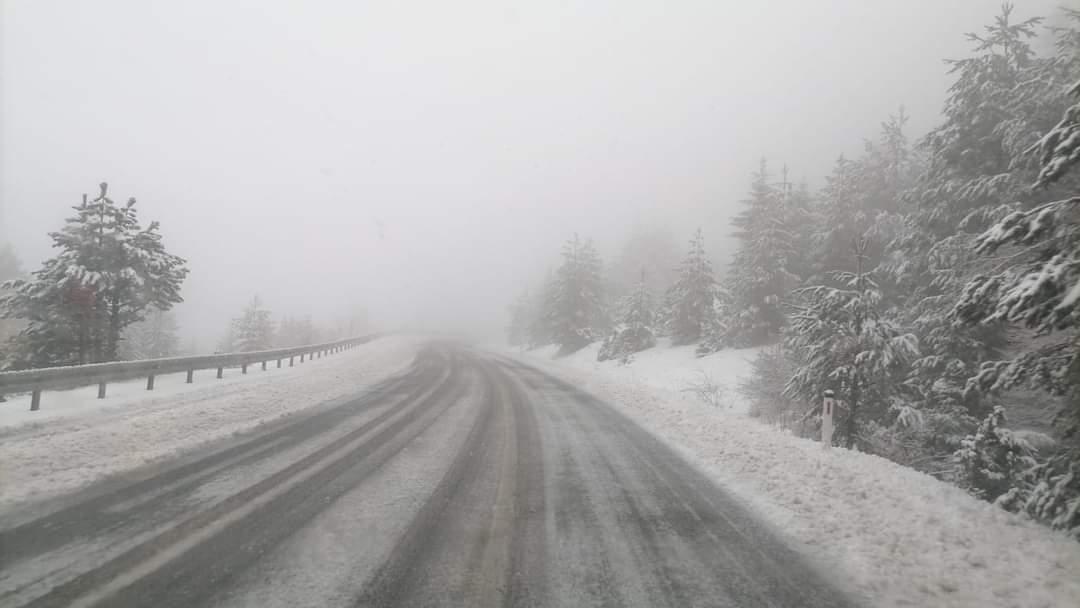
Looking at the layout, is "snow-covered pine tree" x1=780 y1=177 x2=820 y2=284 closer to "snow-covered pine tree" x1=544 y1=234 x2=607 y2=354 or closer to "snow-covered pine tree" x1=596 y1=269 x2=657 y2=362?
"snow-covered pine tree" x1=596 y1=269 x2=657 y2=362

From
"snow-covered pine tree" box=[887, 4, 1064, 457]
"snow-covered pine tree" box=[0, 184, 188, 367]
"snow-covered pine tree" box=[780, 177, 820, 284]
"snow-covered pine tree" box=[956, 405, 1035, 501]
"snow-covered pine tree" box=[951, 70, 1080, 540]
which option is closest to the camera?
"snow-covered pine tree" box=[951, 70, 1080, 540]

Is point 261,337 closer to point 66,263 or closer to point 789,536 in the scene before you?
point 66,263

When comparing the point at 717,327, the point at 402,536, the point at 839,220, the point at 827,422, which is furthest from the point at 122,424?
the point at 839,220

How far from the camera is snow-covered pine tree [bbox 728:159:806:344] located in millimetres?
22656

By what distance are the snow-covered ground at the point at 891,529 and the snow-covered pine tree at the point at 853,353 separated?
96.0 inches

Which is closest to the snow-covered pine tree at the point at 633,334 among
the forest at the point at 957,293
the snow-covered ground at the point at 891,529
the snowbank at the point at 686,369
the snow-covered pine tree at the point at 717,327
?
the snowbank at the point at 686,369

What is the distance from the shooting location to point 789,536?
4715 millimetres

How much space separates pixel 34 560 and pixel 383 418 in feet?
20.9

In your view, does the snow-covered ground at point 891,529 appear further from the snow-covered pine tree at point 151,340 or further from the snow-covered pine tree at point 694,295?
the snow-covered pine tree at point 151,340

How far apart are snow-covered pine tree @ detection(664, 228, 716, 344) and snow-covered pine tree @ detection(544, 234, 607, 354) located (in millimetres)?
9746

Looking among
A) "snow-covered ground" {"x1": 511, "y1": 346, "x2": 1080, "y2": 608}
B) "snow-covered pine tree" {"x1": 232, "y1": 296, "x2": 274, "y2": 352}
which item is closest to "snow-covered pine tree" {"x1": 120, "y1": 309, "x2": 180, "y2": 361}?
"snow-covered pine tree" {"x1": 232, "y1": 296, "x2": 274, "y2": 352}

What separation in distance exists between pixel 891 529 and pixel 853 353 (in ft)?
20.8

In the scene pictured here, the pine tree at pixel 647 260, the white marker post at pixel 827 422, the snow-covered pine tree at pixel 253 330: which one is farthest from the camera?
the pine tree at pixel 647 260

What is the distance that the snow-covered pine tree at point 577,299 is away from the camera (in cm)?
3681
